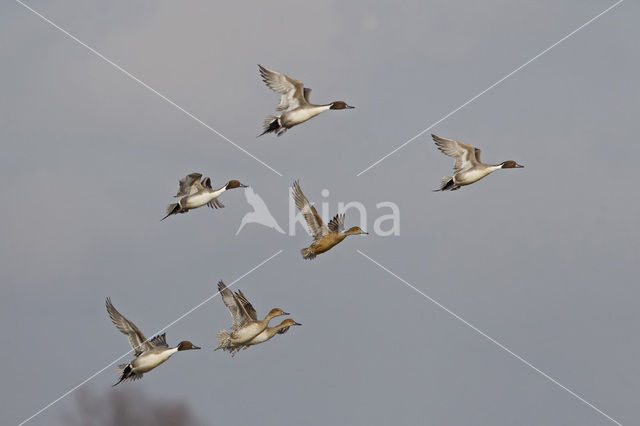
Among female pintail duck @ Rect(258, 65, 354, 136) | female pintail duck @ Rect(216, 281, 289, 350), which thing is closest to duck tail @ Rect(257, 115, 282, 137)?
female pintail duck @ Rect(258, 65, 354, 136)

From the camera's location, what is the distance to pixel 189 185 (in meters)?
48.6

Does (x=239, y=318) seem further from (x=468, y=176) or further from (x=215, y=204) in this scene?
(x=468, y=176)

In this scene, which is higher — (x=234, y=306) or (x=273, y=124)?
(x=273, y=124)

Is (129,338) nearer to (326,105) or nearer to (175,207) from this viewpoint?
(175,207)

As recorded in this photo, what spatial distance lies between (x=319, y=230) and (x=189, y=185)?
4.90 meters

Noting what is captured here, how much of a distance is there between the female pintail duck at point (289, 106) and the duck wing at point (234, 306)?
569cm

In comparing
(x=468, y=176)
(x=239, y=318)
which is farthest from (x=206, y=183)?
(x=468, y=176)

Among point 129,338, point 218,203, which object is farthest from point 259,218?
point 129,338

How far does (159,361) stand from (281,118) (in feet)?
30.8

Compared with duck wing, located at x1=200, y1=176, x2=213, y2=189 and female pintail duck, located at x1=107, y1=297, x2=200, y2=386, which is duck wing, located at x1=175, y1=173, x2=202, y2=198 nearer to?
duck wing, located at x1=200, y1=176, x2=213, y2=189

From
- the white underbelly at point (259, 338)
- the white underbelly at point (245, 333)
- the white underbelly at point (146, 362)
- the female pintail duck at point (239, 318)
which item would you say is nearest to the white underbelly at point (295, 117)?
the female pintail duck at point (239, 318)

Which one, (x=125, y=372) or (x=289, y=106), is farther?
(x=289, y=106)

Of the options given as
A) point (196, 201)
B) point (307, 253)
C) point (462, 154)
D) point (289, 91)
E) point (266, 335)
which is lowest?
point (266, 335)

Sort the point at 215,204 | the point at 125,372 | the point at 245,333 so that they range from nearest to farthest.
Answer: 1. the point at 125,372
2. the point at 245,333
3. the point at 215,204
